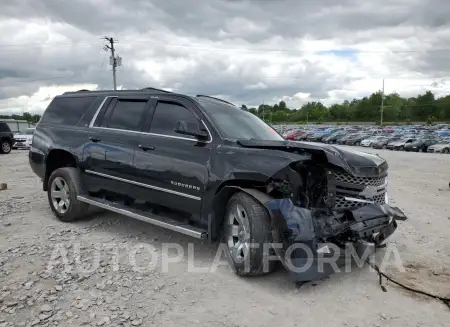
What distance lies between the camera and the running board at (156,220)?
412cm

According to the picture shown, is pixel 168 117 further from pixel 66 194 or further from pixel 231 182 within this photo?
pixel 66 194

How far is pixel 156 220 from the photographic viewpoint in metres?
4.47

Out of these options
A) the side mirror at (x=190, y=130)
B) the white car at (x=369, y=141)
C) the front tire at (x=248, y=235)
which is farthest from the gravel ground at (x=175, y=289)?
the white car at (x=369, y=141)

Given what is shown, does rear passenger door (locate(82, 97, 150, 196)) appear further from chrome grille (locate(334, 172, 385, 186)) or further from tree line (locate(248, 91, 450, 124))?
tree line (locate(248, 91, 450, 124))

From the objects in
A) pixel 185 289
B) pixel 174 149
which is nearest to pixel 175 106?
pixel 174 149

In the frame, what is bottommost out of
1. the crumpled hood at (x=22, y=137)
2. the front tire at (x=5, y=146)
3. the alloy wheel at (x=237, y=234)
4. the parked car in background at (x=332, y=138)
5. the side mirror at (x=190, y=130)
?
the parked car in background at (x=332, y=138)

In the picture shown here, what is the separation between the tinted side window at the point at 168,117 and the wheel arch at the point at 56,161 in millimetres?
1785

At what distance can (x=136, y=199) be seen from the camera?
4879 mm

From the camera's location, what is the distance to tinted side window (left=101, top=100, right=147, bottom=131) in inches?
198

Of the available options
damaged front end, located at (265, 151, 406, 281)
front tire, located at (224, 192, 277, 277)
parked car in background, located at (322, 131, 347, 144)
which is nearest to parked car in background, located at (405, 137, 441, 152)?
parked car in background, located at (322, 131, 347, 144)

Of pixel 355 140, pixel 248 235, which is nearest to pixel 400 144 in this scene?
pixel 355 140

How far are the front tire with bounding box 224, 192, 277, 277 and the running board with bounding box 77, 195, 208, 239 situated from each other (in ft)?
1.03

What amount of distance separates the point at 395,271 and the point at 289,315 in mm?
1542

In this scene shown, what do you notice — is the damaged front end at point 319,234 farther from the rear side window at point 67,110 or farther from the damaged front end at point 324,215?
the rear side window at point 67,110
